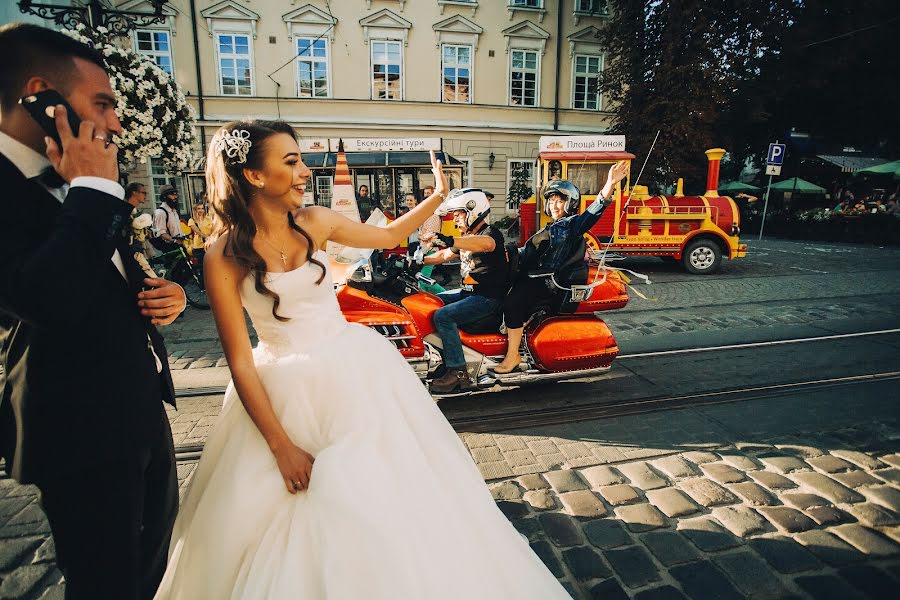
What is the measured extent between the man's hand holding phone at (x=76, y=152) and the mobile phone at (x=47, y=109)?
0.5 inches

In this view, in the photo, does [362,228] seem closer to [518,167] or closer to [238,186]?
[238,186]

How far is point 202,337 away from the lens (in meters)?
6.54

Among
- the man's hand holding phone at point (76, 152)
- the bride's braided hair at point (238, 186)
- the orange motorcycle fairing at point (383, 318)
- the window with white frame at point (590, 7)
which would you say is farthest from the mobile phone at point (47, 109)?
the window with white frame at point (590, 7)

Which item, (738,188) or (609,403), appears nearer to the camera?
(609,403)

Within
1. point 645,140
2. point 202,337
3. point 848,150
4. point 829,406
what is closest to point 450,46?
point 645,140

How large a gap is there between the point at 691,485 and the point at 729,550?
22.7 inches

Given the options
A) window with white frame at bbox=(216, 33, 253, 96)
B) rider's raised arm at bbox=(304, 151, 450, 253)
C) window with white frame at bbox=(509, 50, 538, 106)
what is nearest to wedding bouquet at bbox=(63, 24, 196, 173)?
rider's raised arm at bbox=(304, 151, 450, 253)

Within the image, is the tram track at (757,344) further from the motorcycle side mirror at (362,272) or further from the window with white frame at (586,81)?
the window with white frame at (586,81)

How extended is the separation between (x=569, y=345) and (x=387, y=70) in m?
19.2

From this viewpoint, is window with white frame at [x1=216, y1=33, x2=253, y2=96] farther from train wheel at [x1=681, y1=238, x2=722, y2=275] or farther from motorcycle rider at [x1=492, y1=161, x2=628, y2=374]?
motorcycle rider at [x1=492, y1=161, x2=628, y2=374]

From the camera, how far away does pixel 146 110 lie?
3689mm

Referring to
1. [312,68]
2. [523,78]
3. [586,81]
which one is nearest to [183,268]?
[312,68]

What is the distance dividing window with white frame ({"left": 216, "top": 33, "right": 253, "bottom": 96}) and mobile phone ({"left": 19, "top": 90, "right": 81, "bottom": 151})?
2102 cm

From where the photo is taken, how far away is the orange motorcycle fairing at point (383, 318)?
3.97 metres
